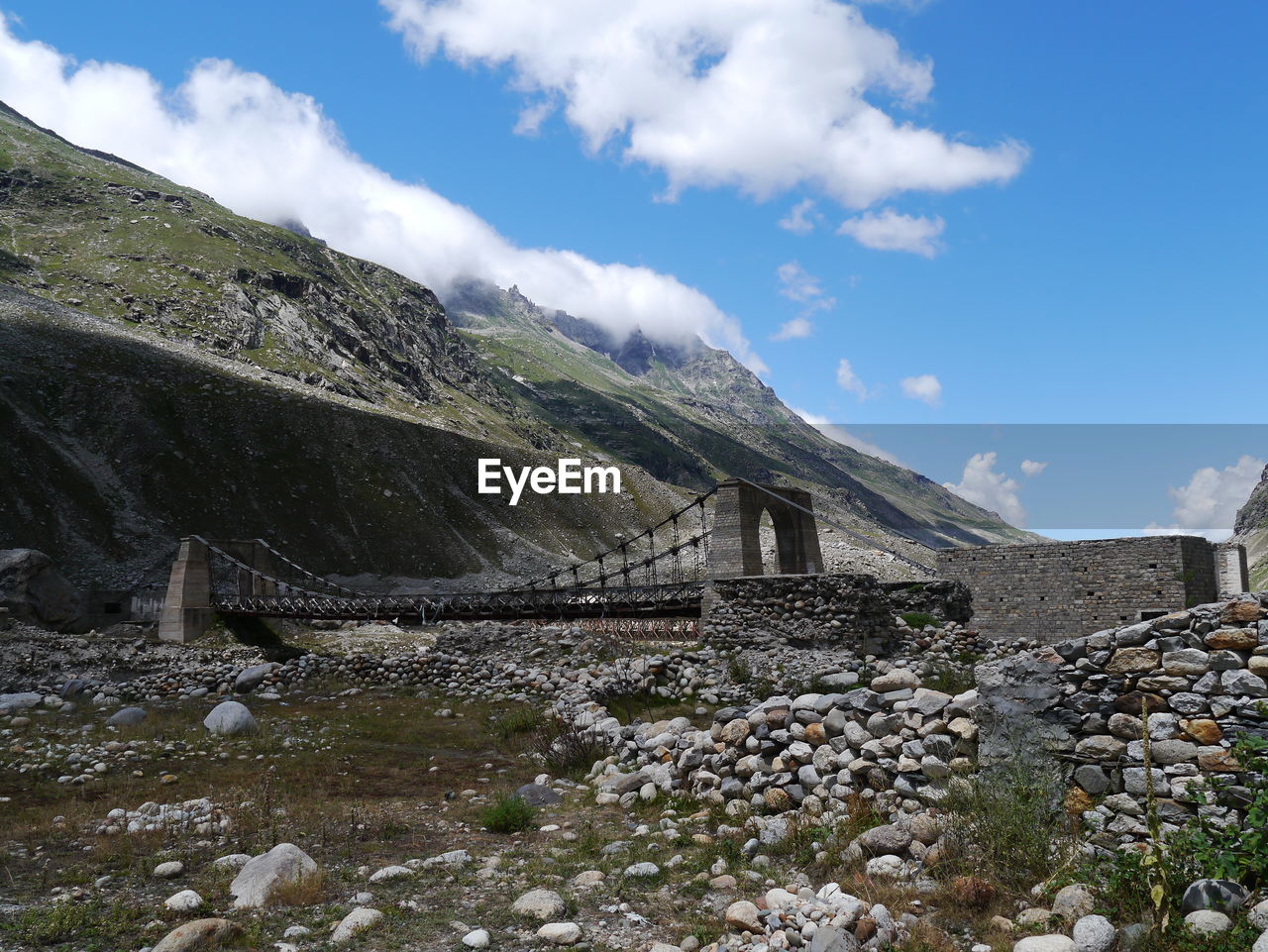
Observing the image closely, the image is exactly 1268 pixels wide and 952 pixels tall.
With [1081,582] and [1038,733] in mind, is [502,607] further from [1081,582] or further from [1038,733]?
[1038,733]

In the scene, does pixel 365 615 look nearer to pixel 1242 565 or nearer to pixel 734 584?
pixel 734 584

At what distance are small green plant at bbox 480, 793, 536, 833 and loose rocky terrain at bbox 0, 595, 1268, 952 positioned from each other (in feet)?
0.08

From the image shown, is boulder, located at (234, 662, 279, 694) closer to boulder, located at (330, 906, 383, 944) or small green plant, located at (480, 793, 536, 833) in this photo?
small green plant, located at (480, 793, 536, 833)

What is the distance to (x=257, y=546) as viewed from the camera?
4031 cm

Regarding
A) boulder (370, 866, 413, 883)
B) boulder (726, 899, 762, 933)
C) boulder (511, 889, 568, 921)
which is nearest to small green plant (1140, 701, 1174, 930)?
boulder (726, 899, 762, 933)

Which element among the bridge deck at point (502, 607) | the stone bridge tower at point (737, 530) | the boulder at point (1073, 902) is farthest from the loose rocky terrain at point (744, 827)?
the bridge deck at point (502, 607)

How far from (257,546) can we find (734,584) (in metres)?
30.8

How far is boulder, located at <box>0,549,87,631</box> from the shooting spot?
102 ft

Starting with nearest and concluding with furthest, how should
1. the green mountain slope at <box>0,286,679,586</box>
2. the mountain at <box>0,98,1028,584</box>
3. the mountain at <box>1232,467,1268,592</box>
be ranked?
the green mountain slope at <box>0,286,679,586</box>, the mountain at <box>0,98,1028,584</box>, the mountain at <box>1232,467,1268,592</box>

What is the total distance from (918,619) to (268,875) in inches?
700

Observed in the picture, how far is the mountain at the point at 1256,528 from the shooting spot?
117231 mm

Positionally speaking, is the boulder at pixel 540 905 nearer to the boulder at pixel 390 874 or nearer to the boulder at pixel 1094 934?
the boulder at pixel 390 874

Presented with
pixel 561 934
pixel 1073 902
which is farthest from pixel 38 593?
pixel 1073 902

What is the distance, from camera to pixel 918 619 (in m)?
20.6
